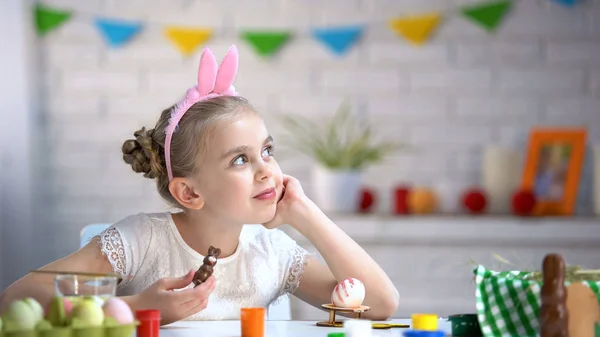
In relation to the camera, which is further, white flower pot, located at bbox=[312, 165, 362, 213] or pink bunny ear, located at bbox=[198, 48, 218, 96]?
white flower pot, located at bbox=[312, 165, 362, 213]

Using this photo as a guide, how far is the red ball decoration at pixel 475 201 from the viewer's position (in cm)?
345

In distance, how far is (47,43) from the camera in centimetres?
368

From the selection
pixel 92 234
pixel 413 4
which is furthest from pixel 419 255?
pixel 92 234

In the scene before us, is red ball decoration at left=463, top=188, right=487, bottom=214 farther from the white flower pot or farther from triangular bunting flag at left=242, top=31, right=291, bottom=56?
triangular bunting flag at left=242, top=31, right=291, bottom=56

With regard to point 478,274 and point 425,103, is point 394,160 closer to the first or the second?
point 425,103

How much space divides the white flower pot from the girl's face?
4.93ft

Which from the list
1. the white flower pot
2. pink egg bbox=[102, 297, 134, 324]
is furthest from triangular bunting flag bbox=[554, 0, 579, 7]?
pink egg bbox=[102, 297, 134, 324]

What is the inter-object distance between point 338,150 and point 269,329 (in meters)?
1.91

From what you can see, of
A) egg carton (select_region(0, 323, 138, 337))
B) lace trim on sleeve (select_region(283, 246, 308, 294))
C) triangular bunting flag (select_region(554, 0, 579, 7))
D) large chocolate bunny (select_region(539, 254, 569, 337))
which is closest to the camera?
egg carton (select_region(0, 323, 138, 337))

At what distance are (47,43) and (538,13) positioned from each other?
202 cm

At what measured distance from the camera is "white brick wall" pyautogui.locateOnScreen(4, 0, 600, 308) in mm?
3604

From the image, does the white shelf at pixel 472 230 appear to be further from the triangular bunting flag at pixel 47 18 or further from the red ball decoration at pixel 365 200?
the triangular bunting flag at pixel 47 18

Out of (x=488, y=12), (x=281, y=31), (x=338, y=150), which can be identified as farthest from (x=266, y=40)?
(x=488, y=12)

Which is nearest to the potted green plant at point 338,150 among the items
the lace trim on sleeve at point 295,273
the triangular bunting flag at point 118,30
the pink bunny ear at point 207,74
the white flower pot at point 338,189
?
the white flower pot at point 338,189
